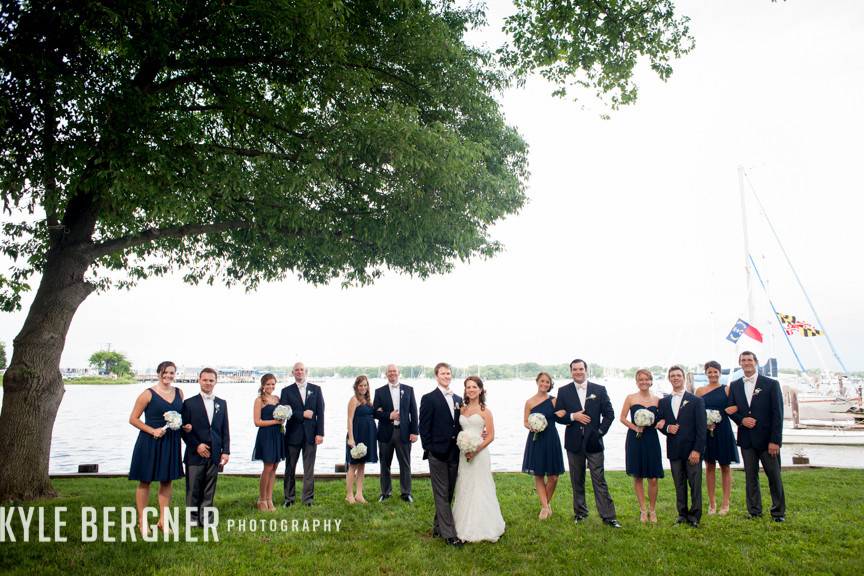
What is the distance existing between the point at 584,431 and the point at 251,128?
7.70 m

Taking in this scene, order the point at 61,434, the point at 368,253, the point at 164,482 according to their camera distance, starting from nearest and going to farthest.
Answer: the point at 164,482 → the point at 368,253 → the point at 61,434

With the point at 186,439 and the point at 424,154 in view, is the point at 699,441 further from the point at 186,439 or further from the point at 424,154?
the point at 186,439

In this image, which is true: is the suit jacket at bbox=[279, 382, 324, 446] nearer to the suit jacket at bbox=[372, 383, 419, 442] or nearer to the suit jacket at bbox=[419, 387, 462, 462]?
the suit jacket at bbox=[372, 383, 419, 442]

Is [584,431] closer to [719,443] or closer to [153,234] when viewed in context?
[719,443]

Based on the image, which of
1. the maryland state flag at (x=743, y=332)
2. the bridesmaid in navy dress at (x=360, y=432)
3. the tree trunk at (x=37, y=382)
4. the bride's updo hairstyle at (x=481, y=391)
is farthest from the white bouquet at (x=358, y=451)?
the maryland state flag at (x=743, y=332)

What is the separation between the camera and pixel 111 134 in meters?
8.29

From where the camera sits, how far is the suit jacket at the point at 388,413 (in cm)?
1063

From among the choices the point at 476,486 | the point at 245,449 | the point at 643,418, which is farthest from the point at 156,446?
the point at 245,449

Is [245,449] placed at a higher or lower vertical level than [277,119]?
lower

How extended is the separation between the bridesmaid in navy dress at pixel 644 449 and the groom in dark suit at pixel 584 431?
1.37ft

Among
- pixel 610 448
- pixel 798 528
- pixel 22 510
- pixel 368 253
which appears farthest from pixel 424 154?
pixel 610 448

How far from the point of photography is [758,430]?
8.79 m

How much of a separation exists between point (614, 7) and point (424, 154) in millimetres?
4209

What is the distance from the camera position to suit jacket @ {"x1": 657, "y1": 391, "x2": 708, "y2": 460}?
8492 mm
